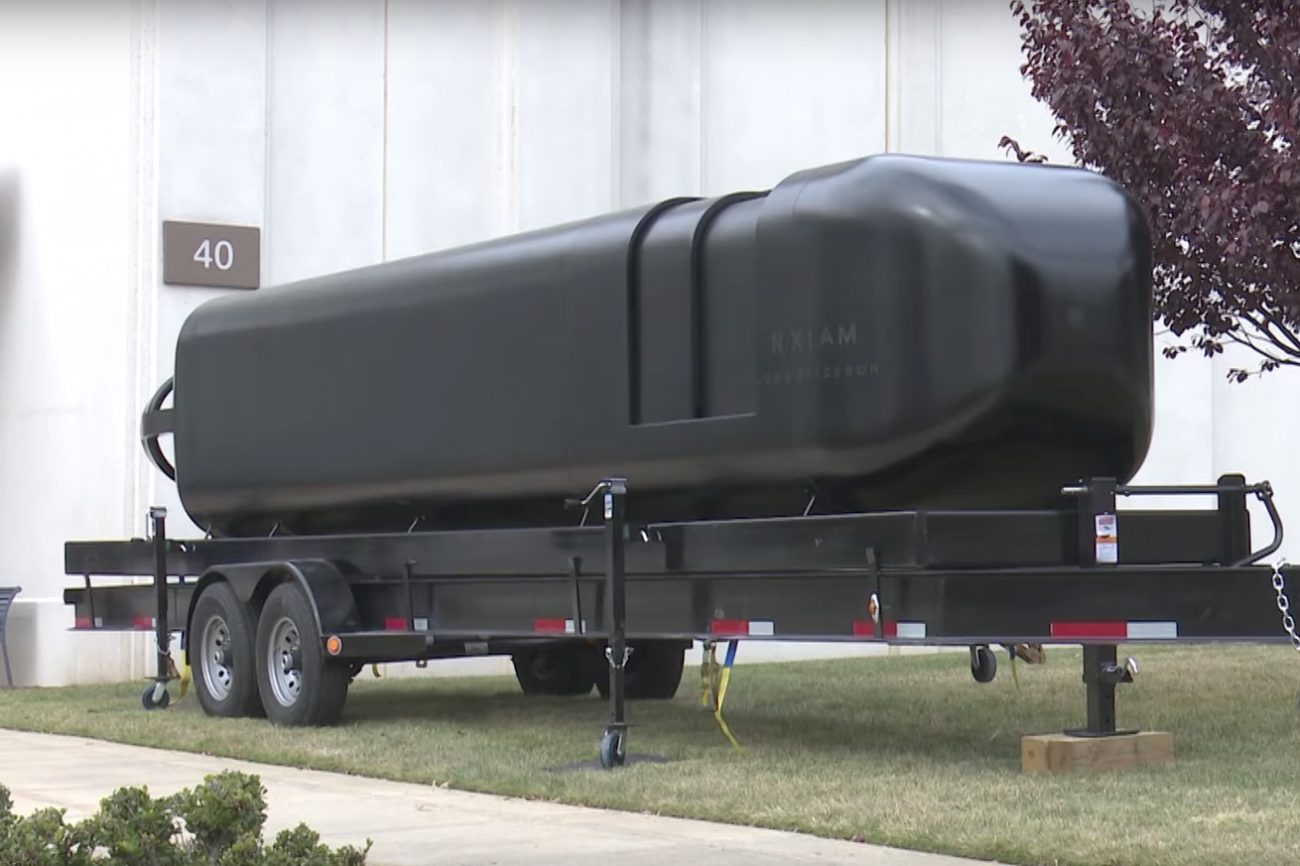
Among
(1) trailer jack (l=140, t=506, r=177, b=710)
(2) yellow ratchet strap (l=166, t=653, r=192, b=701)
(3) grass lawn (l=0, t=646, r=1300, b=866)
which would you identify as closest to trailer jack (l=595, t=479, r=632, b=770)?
(3) grass lawn (l=0, t=646, r=1300, b=866)

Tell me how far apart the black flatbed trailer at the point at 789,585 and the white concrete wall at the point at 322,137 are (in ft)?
15.9

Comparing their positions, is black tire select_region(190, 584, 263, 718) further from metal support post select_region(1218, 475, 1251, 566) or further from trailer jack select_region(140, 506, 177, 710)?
metal support post select_region(1218, 475, 1251, 566)

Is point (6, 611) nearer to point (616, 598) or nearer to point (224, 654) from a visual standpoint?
point (224, 654)

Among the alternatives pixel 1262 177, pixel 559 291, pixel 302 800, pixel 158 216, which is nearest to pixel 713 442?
pixel 559 291

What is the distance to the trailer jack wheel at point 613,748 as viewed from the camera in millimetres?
11422

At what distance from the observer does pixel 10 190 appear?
20.3 metres

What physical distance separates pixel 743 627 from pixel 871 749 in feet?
4.28

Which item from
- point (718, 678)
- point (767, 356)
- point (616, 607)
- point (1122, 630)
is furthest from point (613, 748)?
point (1122, 630)

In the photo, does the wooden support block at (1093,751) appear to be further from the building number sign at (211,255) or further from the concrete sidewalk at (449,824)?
the building number sign at (211,255)

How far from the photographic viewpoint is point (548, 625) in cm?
1267

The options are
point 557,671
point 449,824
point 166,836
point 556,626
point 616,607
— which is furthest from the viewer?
point 557,671

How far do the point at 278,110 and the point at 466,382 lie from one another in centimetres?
739

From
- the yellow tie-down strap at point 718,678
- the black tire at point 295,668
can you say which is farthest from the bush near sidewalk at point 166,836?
the black tire at point 295,668

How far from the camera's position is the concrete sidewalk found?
8.48 meters
